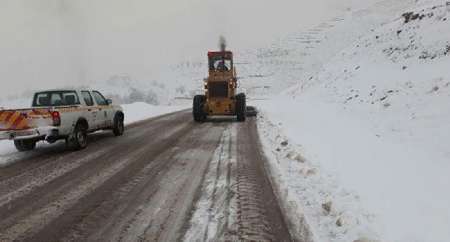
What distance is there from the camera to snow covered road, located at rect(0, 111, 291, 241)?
4.77 m

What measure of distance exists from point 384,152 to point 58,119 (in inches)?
316

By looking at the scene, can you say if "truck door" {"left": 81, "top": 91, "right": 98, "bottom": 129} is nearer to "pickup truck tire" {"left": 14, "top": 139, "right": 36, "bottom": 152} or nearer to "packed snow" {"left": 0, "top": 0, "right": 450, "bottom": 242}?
"pickup truck tire" {"left": 14, "top": 139, "right": 36, "bottom": 152}

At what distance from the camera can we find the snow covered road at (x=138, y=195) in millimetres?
4773

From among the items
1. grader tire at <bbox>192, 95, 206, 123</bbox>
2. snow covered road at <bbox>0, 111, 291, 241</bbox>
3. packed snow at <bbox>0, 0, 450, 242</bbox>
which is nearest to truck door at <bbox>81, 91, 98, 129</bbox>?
snow covered road at <bbox>0, 111, 291, 241</bbox>

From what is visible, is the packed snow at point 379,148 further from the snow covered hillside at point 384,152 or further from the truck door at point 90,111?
the truck door at point 90,111

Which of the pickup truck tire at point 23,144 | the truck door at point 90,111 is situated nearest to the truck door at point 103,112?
the truck door at point 90,111

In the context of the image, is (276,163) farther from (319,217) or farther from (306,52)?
(306,52)

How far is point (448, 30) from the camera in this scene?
1811cm

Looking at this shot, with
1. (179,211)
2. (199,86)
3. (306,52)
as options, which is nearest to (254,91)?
(199,86)

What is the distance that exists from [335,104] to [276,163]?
45.5 feet

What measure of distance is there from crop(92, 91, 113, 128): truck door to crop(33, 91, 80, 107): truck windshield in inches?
45.1

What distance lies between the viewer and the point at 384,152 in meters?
8.91

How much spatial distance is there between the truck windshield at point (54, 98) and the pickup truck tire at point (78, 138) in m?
0.75

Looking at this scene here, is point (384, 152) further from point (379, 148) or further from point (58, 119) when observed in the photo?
point (58, 119)
